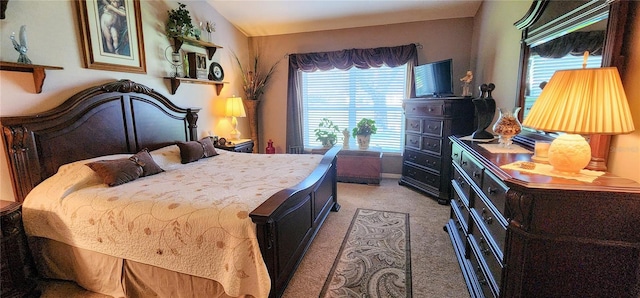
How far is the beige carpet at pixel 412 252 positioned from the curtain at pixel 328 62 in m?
1.73

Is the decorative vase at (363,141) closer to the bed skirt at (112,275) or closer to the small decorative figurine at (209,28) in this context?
the small decorative figurine at (209,28)

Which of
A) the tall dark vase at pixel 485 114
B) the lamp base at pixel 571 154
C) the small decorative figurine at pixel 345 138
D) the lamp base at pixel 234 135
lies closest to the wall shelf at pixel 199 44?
the lamp base at pixel 234 135

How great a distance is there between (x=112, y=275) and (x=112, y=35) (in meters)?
2.18

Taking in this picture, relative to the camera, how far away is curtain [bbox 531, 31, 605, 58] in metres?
1.40

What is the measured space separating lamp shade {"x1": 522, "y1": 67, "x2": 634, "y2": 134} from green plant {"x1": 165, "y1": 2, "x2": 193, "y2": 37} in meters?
3.58

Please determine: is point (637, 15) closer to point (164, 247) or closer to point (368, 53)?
point (164, 247)

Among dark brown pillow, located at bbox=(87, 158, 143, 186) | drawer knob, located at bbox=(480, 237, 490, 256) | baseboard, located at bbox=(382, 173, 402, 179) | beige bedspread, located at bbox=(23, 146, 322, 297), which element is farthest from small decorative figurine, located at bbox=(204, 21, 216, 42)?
drawer knob, located at bbox=(480, 237, 490, 256)

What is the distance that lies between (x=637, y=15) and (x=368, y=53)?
10.6 feet

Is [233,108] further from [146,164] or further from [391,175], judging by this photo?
[391,175]

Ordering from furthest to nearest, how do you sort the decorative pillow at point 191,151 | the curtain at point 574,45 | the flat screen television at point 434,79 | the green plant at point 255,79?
the green plant at point 255,79
the flat screen television at point 434,79
the decorative pillow at point 191,151
the curtain at point 574,45

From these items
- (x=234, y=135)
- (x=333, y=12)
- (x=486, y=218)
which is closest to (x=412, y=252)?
(x=486, y=218)

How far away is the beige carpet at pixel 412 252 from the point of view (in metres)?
1.91

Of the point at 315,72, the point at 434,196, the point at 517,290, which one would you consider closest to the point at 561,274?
the point at 517,290

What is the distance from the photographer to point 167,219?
1.63 m
